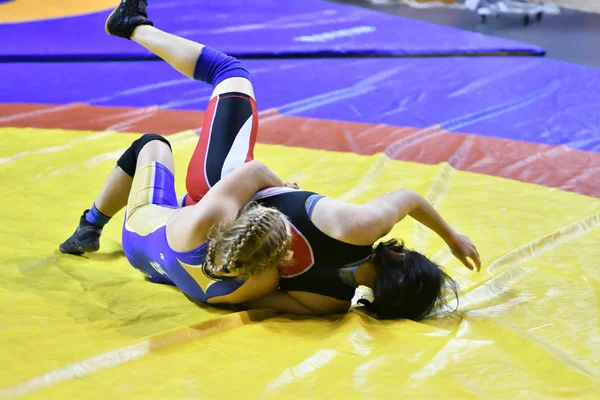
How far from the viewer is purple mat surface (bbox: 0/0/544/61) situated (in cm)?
534

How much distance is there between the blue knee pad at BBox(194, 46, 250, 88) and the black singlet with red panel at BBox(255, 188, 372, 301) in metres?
0.79

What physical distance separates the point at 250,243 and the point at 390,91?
315 cm

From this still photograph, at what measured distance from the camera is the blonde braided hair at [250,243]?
1.80 m

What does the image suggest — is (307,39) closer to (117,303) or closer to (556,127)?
(556,127)

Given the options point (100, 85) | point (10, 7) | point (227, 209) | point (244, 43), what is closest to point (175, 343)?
point (227, 209)

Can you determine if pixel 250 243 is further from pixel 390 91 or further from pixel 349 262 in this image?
pixel 390 91

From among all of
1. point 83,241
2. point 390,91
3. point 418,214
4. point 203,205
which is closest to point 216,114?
point 83,241

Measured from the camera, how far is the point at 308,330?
79.1 inches

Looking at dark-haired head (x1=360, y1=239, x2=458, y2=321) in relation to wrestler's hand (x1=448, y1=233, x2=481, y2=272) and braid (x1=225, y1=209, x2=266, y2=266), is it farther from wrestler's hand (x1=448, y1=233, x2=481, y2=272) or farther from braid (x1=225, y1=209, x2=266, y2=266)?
braid (x1=225, y1=209, x2=266, y2=266)

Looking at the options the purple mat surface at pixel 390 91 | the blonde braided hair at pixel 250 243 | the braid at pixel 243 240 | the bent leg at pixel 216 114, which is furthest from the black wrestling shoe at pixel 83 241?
the purple mat surface at pixel 390 91

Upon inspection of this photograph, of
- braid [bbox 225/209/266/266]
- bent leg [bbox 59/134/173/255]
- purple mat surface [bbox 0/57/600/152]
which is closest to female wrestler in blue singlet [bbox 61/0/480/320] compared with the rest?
braid [bbox 225/209/266/266]

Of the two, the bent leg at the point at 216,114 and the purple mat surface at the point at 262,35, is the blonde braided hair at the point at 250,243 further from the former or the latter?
the purple mat surface at the point at 262,35

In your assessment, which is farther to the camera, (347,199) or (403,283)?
(347,199)

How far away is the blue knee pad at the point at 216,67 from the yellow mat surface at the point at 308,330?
2.19 ft
